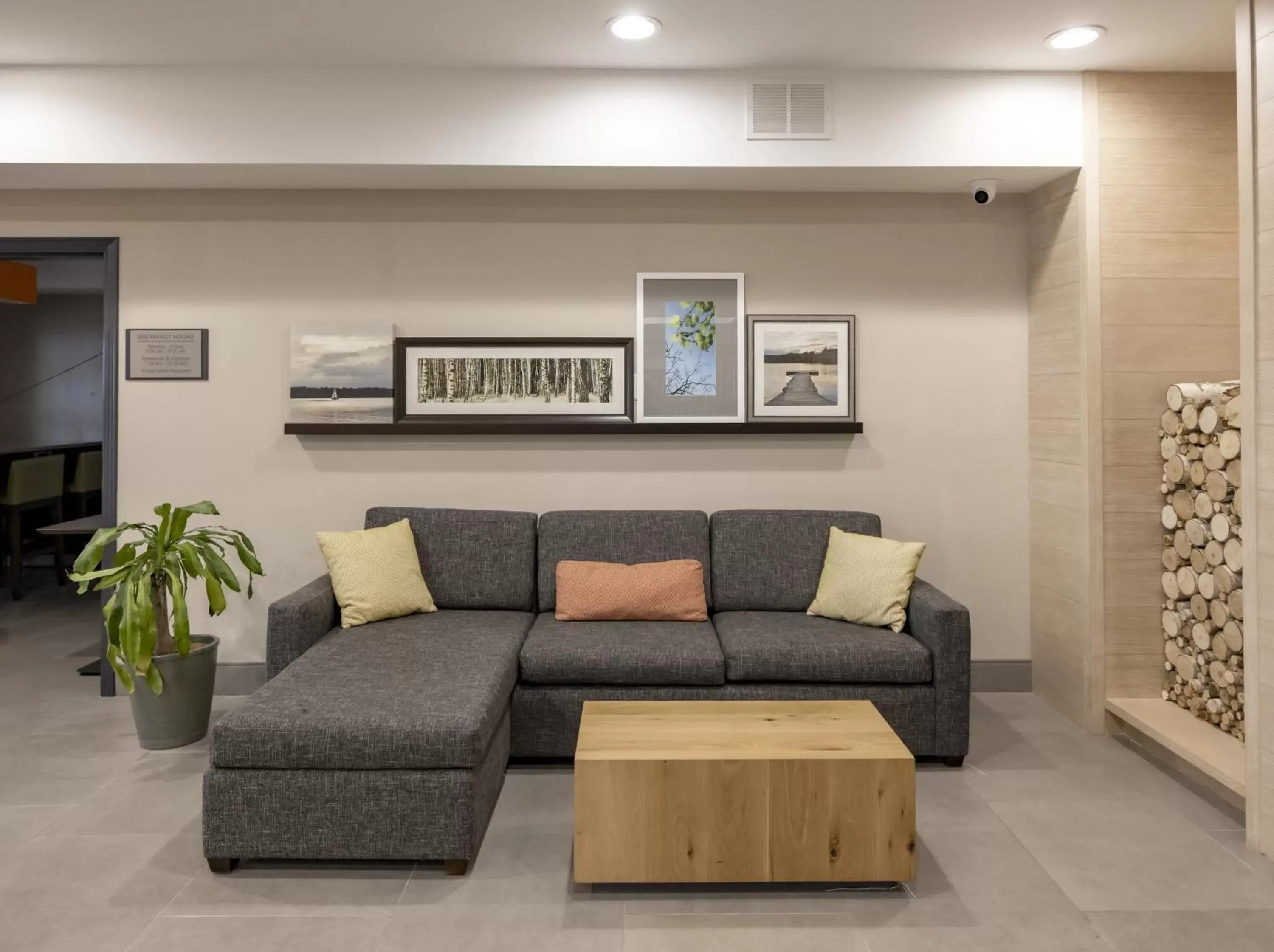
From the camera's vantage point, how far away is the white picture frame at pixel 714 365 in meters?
4.09

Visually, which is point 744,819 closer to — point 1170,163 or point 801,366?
point 801,366

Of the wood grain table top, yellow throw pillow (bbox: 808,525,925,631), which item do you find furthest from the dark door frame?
yellow throw pillow (bbox: 808,525,925,631)

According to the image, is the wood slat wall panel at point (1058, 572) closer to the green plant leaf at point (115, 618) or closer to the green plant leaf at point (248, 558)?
the green plant leaf at point (248, 558)

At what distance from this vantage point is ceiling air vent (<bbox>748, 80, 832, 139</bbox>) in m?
3.59

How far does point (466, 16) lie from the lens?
313cm

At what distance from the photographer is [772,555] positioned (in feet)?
12.5

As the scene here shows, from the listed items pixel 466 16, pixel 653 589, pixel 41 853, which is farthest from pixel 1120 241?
pixel 41 853

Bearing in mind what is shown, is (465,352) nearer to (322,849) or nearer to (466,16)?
(466,16)

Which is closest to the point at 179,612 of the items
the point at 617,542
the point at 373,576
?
the point at 373,576

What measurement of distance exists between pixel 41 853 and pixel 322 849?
2.80 feet

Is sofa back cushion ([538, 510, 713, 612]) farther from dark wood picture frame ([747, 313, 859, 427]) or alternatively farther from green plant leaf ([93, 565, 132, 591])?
green plant leaf ([93, 565, 132, 591])

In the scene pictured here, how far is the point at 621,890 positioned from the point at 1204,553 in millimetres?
2358

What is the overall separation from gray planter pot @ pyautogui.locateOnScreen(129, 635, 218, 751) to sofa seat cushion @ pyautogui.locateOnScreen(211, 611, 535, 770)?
64 centimetres

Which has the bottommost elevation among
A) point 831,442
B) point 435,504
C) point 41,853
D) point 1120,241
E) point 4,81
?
point 41,853
